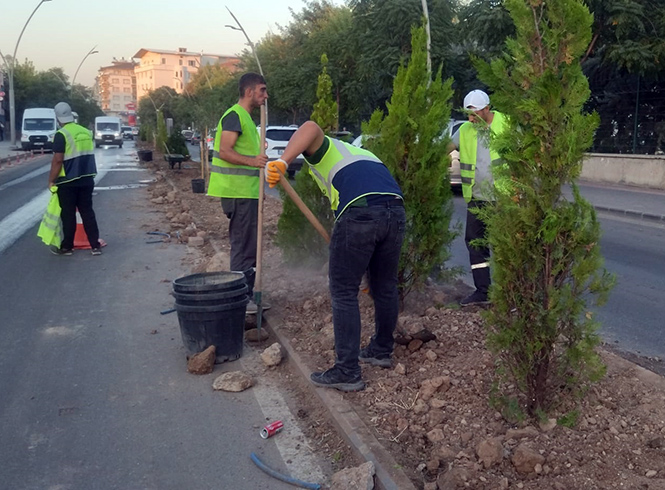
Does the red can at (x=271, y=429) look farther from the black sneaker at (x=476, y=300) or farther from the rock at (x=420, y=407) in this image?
the black sneaker at (x=476, y=300)

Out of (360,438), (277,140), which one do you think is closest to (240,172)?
(360,438)

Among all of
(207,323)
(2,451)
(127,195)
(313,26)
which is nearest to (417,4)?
(127,195)

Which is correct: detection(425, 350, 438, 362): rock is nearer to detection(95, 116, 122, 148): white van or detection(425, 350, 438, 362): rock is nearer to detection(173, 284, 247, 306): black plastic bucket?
detection(173, 284, 247, 306): black plastic bucket

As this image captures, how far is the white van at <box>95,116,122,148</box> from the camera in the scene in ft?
180

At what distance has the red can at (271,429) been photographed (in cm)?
419

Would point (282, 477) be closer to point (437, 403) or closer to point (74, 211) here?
point (437, 403)

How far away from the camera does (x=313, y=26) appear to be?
40.0 metres

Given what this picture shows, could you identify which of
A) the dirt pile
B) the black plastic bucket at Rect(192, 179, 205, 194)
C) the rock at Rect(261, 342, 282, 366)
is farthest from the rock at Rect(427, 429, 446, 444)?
the black plastic bucket at Rect(192, 179, 205, 194)

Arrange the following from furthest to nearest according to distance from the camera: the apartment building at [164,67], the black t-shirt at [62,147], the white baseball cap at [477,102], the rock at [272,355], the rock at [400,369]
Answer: the apartment building at [164,67] < the black t-shirt at [62,147] < the white baseball cap at [477,102] < the rock at [272,355] < the rock at [400,369]

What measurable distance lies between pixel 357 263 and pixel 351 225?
24 cm

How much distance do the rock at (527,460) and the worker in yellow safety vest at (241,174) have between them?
311 centimetres

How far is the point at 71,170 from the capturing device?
30.4ft

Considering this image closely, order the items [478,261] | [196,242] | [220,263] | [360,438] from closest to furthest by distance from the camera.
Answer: [360,438] → [478,261] → [220,263] → [196,242]

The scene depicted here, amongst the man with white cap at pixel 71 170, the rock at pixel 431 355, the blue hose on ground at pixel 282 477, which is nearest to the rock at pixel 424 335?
the rock at pixel 431 355
